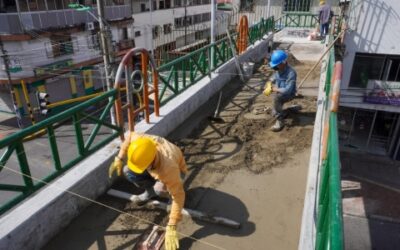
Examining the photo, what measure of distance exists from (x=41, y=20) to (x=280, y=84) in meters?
18.2

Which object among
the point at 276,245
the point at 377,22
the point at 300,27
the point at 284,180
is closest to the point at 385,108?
the point at 377,22

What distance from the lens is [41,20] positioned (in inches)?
749

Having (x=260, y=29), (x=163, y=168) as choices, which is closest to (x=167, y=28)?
(x=260, y=29)

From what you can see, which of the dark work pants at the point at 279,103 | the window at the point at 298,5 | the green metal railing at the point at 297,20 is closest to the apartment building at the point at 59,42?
the dark work pants at the point at 279,103

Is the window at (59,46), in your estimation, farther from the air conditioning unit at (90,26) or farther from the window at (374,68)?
the window at (374,68)

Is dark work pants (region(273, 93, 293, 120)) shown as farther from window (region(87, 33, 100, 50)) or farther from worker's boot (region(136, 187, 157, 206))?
window (region(87, 33, 100, 50))

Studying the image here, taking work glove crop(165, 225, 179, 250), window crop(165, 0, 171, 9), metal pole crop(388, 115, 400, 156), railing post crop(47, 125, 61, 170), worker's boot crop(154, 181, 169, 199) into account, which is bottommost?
metal pole crop(388, 115, 400, 156)

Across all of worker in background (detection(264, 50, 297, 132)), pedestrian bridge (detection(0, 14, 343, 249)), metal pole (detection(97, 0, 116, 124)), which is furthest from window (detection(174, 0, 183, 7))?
worker in background (detection(264, 50, 297, 132))

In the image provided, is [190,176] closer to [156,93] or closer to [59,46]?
[156,93]

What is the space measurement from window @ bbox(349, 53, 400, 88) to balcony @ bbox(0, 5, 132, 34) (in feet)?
59.1

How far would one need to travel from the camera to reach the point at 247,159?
5066mm

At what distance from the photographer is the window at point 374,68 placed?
44.8ft

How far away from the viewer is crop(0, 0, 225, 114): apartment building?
18.3m

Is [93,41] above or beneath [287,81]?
beneath
